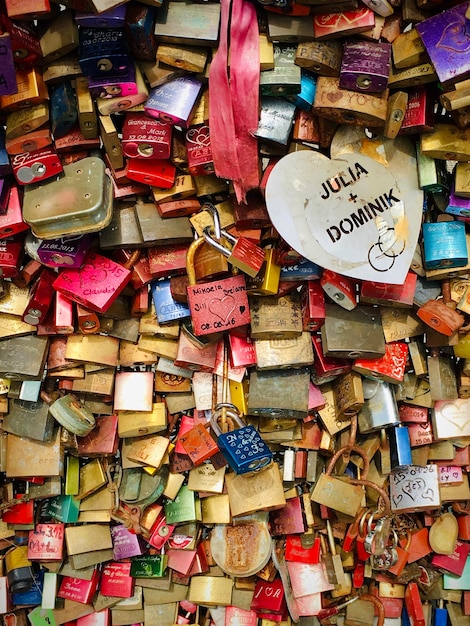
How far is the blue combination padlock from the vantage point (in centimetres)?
219

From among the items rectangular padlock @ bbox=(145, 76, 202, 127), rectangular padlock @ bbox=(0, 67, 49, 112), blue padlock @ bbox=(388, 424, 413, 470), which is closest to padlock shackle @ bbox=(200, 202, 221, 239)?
rectangular padlock @ bbox=(145, 76, 202, 127)

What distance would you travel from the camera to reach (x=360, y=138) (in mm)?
2080

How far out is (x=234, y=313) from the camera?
2.14 metres

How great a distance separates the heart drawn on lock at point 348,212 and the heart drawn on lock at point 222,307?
1.01 feet

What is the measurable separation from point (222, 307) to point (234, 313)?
0.05 m

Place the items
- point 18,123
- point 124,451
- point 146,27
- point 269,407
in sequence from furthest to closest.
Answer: point 124,451
point 269,407
point 18,123
point 146,27

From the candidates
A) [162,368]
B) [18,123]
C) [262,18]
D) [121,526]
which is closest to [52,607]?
[121,526]

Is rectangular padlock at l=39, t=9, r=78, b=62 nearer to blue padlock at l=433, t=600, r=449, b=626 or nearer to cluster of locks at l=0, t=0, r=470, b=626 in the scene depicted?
cluster of locks at l=0, t=0, r=470, b=626

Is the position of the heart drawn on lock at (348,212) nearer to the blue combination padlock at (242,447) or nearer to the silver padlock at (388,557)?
the blue combination padlock at (242,447)

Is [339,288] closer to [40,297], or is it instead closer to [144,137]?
[144,137]

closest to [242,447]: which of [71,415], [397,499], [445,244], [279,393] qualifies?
[279,393]

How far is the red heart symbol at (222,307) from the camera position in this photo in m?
2.12

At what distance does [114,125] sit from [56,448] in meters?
1.19

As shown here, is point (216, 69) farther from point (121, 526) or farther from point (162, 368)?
point (121, 526)
